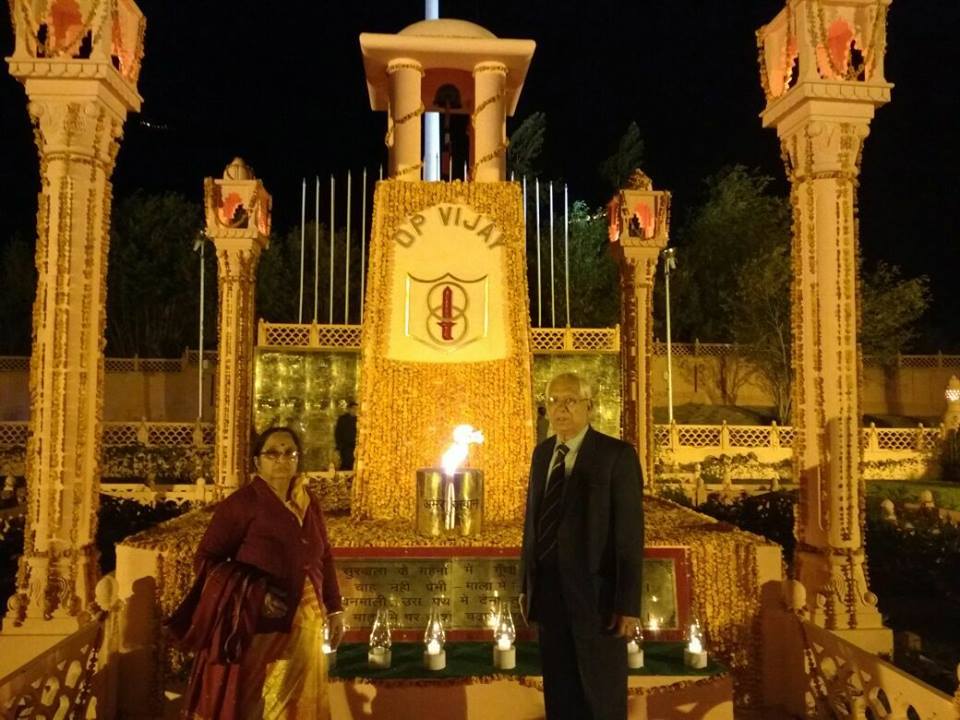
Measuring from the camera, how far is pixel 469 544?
16.6ft

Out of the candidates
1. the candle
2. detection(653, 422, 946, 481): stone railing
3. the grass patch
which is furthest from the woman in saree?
detection(653, 422, 946, 481): stone railing

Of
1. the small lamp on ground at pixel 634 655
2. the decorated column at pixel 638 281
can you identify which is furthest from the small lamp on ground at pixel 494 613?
the decorated column at pixel 638 281

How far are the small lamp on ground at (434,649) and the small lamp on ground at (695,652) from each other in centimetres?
125

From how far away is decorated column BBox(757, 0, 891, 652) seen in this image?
493 centimetres

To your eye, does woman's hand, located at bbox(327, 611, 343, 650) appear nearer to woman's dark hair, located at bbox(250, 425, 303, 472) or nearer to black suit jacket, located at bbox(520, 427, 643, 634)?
woman's dark hair, located at bbox(250, 425, 303, 472)

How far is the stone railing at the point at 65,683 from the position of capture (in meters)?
3.22

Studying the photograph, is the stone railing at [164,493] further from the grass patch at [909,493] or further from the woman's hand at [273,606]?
the grass patch at [909,493]

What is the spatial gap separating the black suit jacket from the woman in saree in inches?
33.7

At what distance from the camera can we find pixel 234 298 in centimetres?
930

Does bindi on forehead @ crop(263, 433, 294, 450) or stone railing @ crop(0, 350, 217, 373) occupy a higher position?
stone railing @ crop(0, 350, 217, 373)

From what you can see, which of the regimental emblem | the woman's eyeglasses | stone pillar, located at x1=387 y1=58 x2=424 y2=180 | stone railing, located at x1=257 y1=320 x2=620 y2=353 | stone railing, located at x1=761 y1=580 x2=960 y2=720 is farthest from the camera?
stone railing, located at x1=257 y1=320 x2=620 y2=353

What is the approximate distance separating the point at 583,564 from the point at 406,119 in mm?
4954

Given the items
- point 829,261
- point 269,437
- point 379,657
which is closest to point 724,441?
point 829,261

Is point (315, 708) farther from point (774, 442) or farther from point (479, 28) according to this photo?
point (774, 442)
